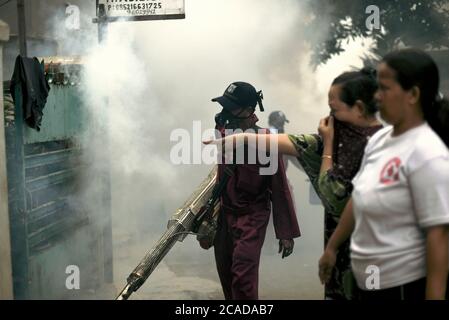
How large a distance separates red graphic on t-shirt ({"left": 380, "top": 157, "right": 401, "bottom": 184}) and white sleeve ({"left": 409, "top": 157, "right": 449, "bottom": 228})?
9 centimetres

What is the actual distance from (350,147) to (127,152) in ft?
17.2

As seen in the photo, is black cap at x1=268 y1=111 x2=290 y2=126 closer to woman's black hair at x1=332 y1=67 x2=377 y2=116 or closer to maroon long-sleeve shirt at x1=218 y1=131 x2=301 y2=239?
maroon long-sleeve shirt at x1=218 y1=131 x2=301 y2=239

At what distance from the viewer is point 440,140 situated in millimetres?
2236

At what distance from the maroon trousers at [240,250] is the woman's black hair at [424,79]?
93.3 inches

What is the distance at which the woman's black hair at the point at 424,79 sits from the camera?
2.25 meters

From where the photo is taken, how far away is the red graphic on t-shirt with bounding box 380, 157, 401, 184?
7.22 feet

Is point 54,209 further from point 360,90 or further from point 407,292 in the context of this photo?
point 407,292

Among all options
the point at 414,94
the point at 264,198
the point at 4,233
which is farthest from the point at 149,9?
the point at 414,94

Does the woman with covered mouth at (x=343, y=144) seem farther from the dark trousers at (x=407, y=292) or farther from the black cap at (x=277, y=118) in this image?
the black cap at (x=277, y=118)

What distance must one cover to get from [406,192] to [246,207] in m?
2.47

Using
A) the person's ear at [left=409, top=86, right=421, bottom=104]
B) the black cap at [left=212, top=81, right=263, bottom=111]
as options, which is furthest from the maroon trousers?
the person's ear at [left=409, top=86, right=421, bottom=104]

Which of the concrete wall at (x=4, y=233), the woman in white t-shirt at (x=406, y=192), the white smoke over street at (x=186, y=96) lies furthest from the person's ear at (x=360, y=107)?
the white smoke over street at (x=186, y=96)

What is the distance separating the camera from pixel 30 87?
16.5 ft

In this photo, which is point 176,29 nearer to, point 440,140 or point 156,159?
point 156,159
